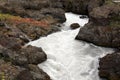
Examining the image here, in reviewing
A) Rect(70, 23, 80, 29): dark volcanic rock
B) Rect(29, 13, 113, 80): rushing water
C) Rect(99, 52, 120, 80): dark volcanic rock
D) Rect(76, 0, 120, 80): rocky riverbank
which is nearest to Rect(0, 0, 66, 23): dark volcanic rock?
Rect(70, 23, 80, 29): dark volcanic rock

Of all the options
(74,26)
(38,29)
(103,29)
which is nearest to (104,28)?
(103,29)

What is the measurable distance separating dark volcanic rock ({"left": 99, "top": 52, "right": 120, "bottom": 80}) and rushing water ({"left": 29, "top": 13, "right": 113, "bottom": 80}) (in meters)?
0.69

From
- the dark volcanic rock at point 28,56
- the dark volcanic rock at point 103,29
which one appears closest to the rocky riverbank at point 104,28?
the dark volcanic rock at point 103,29

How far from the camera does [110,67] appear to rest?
18641 millimetres

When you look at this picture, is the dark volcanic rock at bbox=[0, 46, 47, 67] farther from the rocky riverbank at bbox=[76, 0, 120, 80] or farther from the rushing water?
the rocky riverbank at bbox=[76, 0, 120, 80]

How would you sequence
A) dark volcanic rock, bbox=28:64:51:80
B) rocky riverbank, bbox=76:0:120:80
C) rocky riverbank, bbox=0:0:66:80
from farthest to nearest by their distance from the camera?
1. rocky riverbank, bbox=76:0:120:80
2. dark volcanic rock, bbox=28:64:51:80
3. rocky riverbank, bbox=0:0:66:80

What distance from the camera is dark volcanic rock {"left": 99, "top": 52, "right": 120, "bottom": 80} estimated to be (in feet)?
60.1

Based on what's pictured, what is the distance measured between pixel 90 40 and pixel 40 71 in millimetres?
6735

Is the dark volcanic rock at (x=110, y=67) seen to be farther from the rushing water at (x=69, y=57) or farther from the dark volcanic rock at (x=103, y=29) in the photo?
the dark volcanic rock at (x=103, y=29)

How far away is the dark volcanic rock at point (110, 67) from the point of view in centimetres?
1833

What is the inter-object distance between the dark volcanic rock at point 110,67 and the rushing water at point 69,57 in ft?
2.28

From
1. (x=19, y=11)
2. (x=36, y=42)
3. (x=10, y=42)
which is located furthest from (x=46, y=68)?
(x=19, y=11)

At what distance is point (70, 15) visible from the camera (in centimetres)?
3500

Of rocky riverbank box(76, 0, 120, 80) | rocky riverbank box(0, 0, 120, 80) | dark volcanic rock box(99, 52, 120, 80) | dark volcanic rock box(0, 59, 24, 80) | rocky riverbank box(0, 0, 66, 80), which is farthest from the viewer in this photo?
rocky riverbank box(76, 0, 120, 80)
